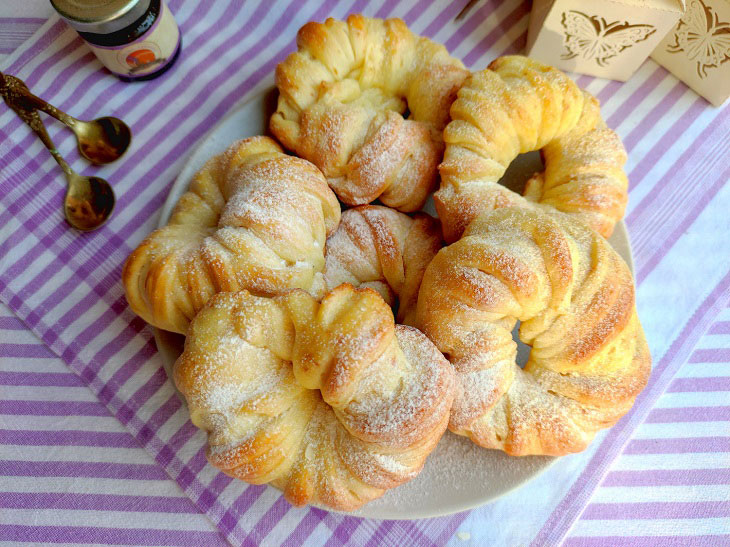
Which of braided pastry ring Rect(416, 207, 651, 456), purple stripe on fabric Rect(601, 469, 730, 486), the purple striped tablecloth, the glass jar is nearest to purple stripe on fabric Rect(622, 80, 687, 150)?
the purple striped tablecloth

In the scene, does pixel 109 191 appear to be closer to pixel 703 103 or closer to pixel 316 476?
pixel 316 476

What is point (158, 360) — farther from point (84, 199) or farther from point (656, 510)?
point (656, 510)

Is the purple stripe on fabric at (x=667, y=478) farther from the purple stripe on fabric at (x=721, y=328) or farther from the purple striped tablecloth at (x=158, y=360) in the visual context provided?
the purple stripe on fabric at (x=721, y=328)

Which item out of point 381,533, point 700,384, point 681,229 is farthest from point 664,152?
point 381,533

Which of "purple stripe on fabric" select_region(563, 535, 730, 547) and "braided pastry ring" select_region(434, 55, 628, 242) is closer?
"braided pastry ring" select_region(434, 55, 628, 242)

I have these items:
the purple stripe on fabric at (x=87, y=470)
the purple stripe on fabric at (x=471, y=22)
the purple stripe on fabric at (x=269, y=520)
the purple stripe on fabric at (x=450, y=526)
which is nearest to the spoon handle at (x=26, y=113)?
the purple stripe on fabric at (x=87, y=470)

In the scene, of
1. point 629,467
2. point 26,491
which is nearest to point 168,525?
point 26,491

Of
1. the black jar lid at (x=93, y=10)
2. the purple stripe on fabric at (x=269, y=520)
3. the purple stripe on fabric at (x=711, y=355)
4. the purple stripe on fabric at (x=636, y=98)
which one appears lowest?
the purple stripe on fabric at (x=711, y=355)

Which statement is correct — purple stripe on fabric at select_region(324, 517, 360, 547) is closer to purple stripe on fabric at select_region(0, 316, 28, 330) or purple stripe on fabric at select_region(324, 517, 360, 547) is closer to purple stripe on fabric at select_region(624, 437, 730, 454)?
purple stripe on fabric at select_region(624, 437, 730, 454)
